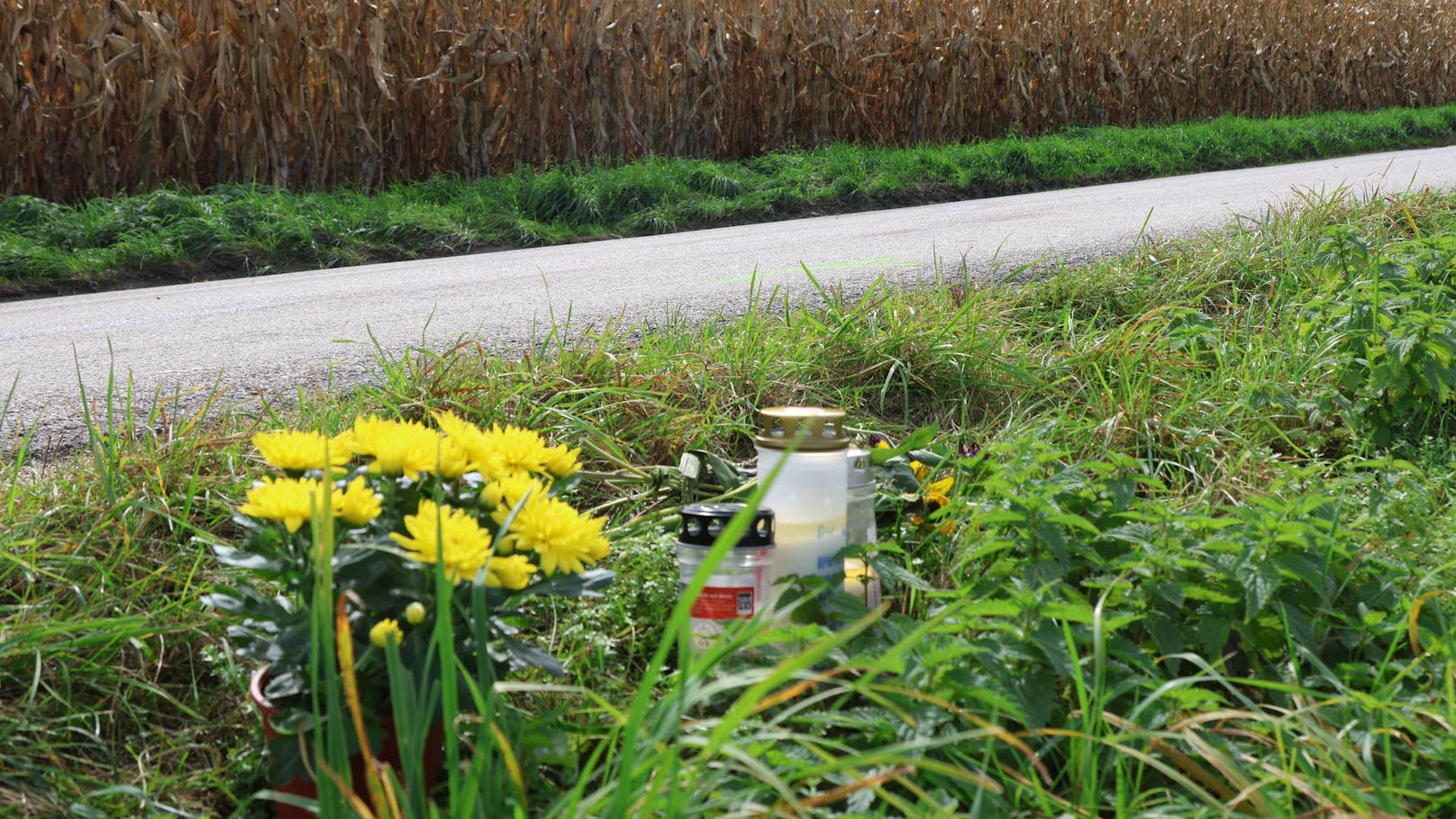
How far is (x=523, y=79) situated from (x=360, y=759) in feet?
30.5

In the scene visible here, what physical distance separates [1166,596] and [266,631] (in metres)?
1.39

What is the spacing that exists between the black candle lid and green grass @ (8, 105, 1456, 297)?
5.82m

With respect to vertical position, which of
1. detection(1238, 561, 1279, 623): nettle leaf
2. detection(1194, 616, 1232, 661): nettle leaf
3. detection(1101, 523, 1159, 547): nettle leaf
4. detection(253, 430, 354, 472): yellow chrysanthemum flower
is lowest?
detection(1194, 616, 1232, 661): nettle leaf

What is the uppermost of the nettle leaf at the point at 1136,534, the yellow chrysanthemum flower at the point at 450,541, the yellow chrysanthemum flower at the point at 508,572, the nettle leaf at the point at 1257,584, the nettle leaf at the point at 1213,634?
the yellow chrysanthemum flower at the point at 450,541

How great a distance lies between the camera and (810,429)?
79.7 inches

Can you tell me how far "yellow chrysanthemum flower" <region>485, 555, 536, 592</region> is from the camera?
5.25ft

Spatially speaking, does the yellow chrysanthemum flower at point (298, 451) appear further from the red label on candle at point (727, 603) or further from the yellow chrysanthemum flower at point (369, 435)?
the red label on candle at point (727, 603)

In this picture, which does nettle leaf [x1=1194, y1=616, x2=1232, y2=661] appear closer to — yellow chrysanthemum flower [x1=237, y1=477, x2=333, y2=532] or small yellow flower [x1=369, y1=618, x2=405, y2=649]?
small yellow flower [x1=369, y1=618, x2=405, y2=649]

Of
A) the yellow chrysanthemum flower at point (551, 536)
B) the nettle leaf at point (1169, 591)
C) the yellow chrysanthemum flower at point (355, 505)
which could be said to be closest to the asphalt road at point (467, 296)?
the yellow chrysanthemum flower at point (355, 505)

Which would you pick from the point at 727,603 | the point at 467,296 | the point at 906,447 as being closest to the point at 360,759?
the point at 727,603

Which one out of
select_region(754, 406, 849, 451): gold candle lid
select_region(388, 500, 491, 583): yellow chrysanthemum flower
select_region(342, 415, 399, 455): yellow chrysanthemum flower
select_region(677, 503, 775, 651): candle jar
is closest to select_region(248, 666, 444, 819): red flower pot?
select_region(388, 500, 491, 583): yellow chrysanthemum flower

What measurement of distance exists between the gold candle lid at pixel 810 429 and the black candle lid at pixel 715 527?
130 millimetres

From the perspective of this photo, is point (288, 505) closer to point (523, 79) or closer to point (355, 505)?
point (355, 505)

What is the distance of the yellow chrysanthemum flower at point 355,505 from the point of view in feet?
5.32
